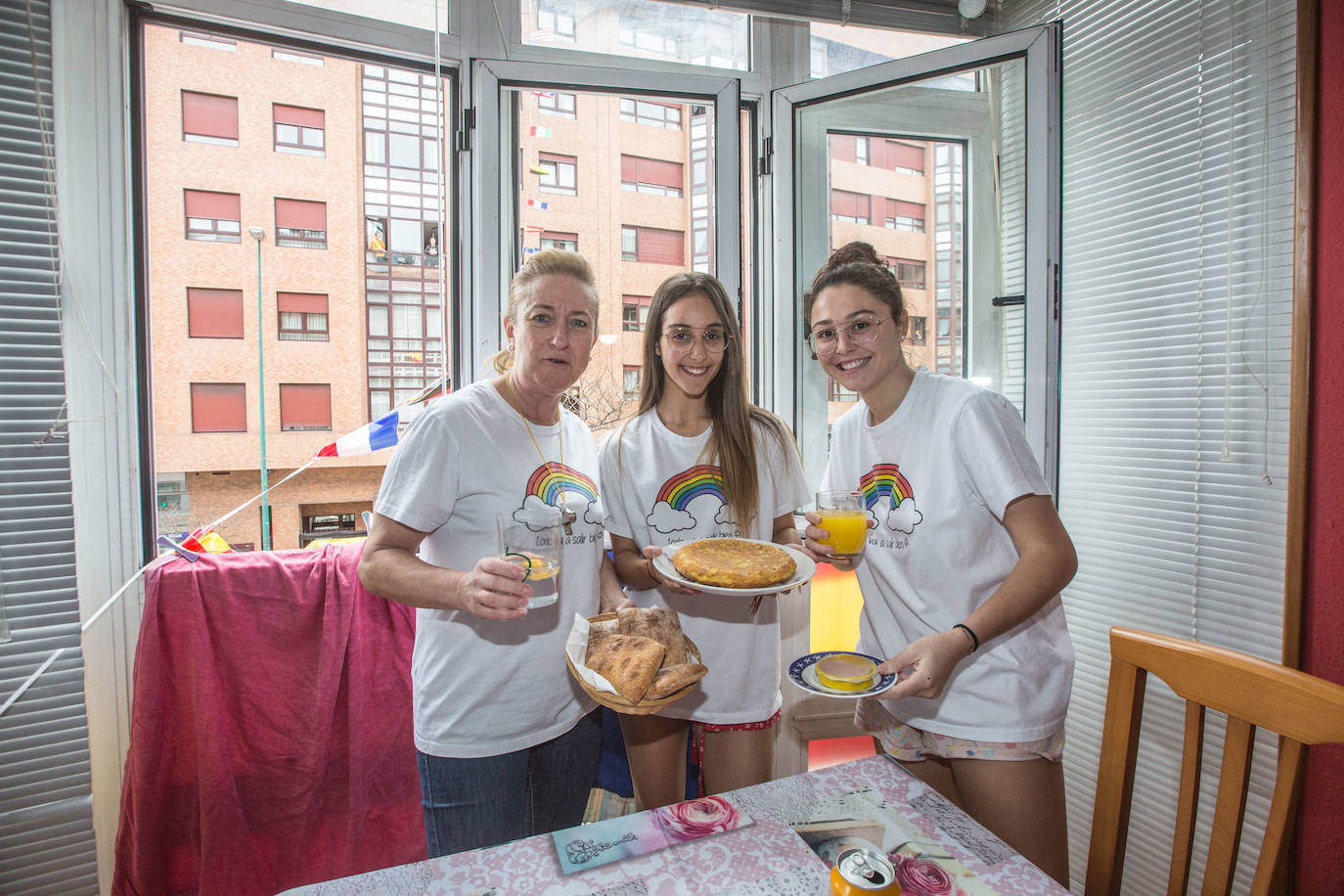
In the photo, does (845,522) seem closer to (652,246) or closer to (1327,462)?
(1327,462)

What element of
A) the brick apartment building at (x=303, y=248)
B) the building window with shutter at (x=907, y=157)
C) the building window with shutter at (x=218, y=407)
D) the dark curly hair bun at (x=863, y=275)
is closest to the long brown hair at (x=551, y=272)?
the dark curly hair bun at (x=863, y=275)

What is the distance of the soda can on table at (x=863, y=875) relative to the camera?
0.70m

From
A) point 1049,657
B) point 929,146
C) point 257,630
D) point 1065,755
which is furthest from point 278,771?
point 929,146

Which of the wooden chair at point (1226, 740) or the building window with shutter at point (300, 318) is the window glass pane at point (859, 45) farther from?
the building window with shutter at point (300, 318)

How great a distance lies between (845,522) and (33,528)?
231cm

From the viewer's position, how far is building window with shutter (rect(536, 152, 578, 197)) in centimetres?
1095

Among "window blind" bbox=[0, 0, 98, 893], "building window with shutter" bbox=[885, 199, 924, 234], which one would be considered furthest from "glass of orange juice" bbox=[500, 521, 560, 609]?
"building window with shutter" bbox=[885, 199, 924, 234]

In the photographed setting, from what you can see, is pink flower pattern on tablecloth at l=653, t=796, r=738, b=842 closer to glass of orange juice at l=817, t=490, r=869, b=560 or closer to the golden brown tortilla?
the golden brown tortilla

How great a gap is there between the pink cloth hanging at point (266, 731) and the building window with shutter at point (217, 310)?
14792 millimetres

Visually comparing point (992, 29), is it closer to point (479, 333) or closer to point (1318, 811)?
point (479, 333)

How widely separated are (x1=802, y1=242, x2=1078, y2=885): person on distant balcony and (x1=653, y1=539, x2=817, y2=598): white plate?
7cm

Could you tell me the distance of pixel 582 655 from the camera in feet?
3.50

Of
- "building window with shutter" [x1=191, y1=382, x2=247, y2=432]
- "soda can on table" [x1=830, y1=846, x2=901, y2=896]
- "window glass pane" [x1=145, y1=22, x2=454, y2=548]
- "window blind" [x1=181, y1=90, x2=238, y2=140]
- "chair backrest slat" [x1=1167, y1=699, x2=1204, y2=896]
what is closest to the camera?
"soda can on table" [x1=830, y1=846, x2=901, y2=896]

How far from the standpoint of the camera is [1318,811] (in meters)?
1.53
